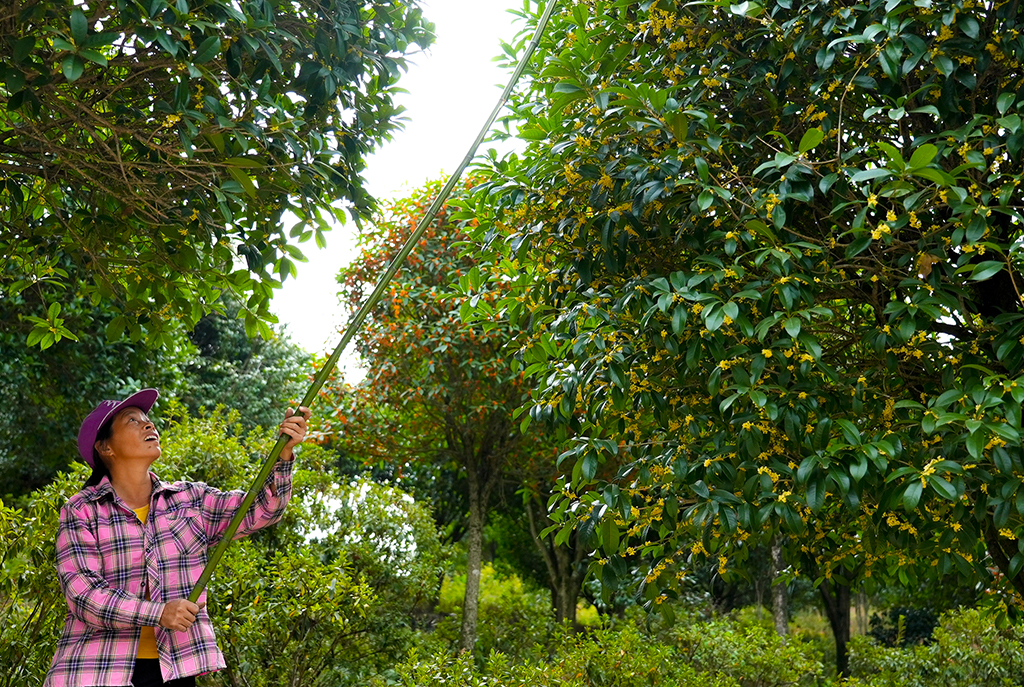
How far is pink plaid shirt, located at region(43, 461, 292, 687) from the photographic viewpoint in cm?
231

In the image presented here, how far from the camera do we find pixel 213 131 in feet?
9.63

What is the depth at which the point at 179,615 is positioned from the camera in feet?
7.38

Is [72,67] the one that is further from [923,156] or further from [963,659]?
[963,659]

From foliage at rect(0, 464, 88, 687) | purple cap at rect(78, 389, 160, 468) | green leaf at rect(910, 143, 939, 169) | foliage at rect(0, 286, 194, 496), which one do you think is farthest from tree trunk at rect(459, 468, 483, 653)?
green leaf at rect(910, 143, 939, 169)

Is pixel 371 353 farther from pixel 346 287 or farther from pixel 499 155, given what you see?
pixel 499 155

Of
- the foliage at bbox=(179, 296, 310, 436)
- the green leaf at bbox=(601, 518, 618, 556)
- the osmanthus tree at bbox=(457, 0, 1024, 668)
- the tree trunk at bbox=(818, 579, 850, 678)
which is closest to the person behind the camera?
the osmanthus tree at bbox=(457, 0, 1024, 668)

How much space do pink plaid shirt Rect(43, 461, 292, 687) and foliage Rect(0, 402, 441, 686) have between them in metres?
1.62

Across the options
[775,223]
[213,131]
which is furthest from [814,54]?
[213,131]

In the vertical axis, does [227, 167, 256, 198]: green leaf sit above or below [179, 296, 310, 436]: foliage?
below

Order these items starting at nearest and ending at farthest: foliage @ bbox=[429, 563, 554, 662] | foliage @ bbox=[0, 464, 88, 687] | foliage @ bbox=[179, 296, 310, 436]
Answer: foliage @ bbox=[0, 464, 88, 687], foliage @ bbox=[429, 563, 554, 662], foliage @ bbox=[179, 296, 310, 436]

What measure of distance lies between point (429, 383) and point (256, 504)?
4764mm

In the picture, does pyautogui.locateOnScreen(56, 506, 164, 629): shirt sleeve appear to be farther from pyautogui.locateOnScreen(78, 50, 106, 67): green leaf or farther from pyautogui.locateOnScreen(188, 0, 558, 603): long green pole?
pyautogui.locateOnScreen(78, 50, 106, 67): green leaf

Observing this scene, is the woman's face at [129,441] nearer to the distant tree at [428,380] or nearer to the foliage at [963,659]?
the distant tree at [428,380]

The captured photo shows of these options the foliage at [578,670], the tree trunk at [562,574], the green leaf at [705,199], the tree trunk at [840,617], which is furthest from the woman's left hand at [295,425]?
the tree trunk at [840,617]
